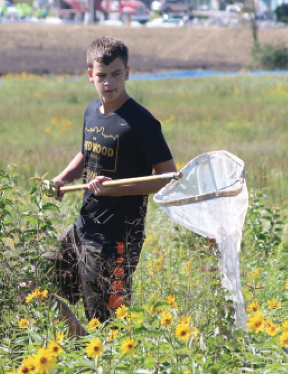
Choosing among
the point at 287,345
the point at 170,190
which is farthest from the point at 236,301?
the point at 170,190

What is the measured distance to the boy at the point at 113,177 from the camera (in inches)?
112

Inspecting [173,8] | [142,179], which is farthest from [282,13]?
[142,179]

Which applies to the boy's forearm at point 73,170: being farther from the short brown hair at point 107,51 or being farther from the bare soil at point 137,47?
the bare soil at point 137,47

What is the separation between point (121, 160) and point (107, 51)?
1.86 feet

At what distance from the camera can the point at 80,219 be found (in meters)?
3.06

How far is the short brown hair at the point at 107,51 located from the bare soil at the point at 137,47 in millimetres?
26079

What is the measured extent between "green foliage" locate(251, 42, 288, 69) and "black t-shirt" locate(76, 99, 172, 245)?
26.6m

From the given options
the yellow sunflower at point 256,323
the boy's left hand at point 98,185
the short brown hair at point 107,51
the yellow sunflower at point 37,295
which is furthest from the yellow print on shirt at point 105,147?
the yellow sunflower at point 256,323

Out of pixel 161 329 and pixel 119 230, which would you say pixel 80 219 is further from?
pixel 161 329

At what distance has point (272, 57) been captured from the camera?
94.3 ft

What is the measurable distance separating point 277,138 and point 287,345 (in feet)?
29.6

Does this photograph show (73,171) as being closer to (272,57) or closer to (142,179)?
(142,179)

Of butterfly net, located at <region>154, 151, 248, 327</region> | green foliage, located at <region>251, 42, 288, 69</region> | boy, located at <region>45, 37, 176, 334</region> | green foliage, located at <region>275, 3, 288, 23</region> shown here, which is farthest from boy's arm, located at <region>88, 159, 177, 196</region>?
green foliage, located at <region>275, 3, 288, 23</region>

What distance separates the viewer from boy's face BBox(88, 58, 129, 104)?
9.55ft
